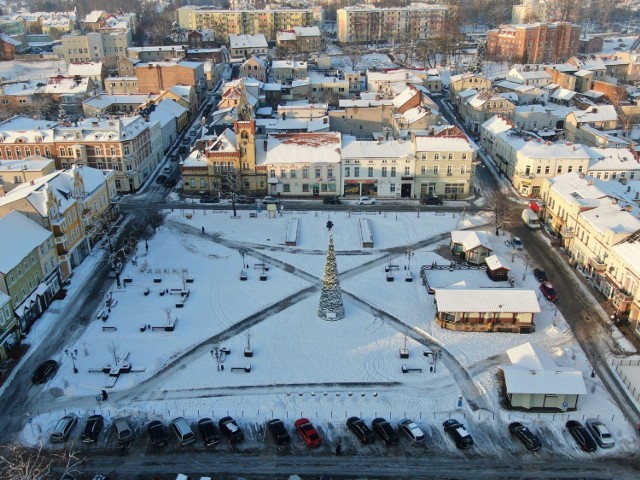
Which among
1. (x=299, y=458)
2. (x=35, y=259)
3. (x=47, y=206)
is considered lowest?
(x=299, y=458)

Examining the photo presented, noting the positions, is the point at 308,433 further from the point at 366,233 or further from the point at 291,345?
the point at 366,233

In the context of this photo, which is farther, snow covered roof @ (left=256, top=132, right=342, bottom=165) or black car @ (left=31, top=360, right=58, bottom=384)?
snow covered roof @ (left=256, top=132, right=342, bottom=165)

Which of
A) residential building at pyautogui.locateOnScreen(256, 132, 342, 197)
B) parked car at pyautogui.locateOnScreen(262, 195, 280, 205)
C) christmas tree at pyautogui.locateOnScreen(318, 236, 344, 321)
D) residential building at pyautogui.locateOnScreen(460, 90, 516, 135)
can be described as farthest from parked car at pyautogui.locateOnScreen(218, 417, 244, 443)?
residential building at pyautogui.locateOnScreen(460, 90, 516, 135)

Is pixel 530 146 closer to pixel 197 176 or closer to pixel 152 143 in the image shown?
pixel 197 176

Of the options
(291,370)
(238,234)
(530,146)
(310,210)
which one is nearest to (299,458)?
(291,370)

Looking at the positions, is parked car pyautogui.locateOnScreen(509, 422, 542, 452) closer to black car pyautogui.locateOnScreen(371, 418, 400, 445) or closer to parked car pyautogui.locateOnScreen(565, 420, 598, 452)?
parked car pyautogui.locateOnScreen(565, 420, 598, 452)

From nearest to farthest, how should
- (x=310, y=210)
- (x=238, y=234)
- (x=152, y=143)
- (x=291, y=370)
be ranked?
(x=291, y=370)
(x=238, y=234)
(x=310, y=210)
(x=152, y=143)

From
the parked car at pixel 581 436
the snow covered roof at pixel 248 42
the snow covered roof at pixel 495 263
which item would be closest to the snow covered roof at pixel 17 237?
the snow covered roof at pixel 495 263
